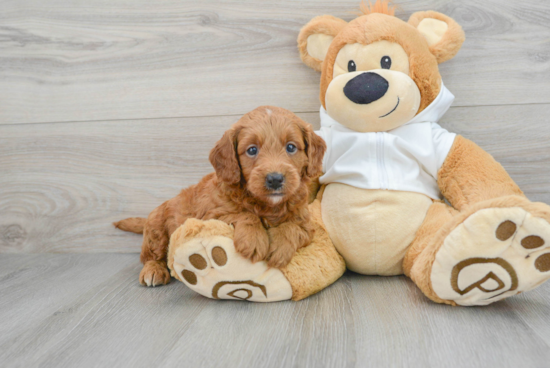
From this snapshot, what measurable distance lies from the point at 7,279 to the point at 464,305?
5.73 ft

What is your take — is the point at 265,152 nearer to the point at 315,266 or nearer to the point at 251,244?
the point at 251,244

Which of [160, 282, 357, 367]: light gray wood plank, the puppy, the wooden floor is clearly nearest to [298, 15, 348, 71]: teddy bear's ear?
the wooden floor

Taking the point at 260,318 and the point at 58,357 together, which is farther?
the point at 260,318

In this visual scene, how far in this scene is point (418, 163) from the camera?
4.87ft

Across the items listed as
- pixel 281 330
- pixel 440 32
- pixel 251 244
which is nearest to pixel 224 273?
pixel 251 244

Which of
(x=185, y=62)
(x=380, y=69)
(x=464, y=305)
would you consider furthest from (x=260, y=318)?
(x=185, y=62)

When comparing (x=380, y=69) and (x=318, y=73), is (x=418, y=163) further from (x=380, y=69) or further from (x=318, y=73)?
(x=318, y=73)

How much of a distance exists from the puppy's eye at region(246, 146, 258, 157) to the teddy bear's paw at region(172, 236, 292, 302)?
0.27m

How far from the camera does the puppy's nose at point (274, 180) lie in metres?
1.15

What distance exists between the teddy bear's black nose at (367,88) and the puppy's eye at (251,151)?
15.2 inches

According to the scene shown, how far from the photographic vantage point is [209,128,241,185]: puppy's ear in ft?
4.11

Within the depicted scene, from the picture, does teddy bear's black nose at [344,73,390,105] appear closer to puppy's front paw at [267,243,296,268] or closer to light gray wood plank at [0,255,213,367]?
puppy's front paw at [267,243,296,268]

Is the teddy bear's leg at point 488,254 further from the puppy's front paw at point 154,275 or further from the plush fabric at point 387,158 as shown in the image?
the puppy's front paw at point 154,275

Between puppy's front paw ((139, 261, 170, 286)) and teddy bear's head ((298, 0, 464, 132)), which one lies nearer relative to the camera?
teddy bear's head ((298, 0, 464, 132))
